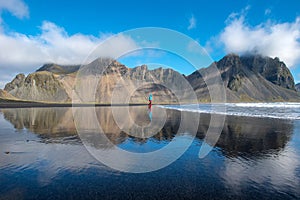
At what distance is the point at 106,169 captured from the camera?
1166 centimetres

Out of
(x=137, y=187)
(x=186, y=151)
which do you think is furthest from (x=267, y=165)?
(x=137, y=187)

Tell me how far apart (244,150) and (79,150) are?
13372 millimetres

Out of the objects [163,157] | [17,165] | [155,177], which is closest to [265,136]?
[163,157]

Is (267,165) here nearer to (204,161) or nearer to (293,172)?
(293,172)

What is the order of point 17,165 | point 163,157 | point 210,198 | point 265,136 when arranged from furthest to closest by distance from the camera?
point 265,136 → point 163,157 → point 17,165 → point 210,198

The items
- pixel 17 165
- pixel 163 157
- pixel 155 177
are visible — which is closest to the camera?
pixel 155 177

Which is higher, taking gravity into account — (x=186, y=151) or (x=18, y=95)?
(x=18, y=95)

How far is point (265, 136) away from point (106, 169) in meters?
18.5

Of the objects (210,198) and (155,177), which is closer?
(210,198)

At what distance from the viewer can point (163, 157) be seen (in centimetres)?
1432

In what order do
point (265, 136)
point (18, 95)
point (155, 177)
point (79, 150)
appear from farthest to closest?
point (18, 95) < point (265, 136) < point (79, 150) < point (155, 177)

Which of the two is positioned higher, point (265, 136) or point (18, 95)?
point (18, 95)

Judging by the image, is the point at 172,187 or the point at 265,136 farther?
the point at 265,136

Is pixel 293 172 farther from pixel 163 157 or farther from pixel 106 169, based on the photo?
pixel 106 169
